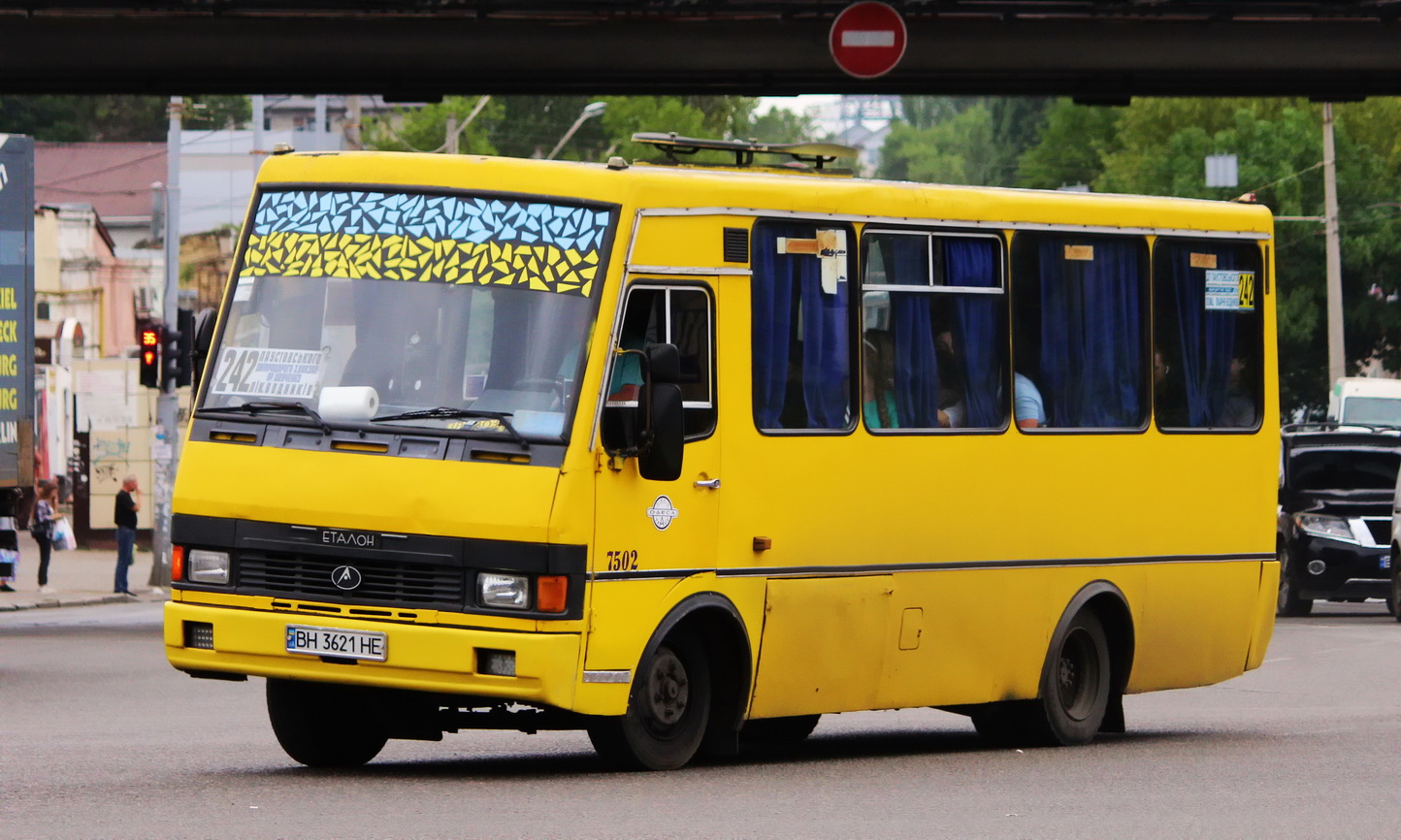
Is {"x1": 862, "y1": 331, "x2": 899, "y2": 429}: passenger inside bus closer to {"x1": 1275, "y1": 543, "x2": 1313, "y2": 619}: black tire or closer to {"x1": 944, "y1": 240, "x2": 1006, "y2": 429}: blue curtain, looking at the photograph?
{"x1": 944, "y1": 240, "x2": 1006, "y2": 429}: blue curtain

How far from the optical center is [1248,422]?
15.1 meters

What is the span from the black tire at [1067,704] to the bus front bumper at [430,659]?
4.09 metres

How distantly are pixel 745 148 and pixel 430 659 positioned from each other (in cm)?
381

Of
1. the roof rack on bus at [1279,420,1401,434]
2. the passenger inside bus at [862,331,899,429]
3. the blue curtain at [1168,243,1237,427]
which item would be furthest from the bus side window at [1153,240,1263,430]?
the roof rack on bus at [1279,420,1401,434]

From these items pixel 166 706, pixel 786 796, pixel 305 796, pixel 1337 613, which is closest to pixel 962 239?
pixel 786 796

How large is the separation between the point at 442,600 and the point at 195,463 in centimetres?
135

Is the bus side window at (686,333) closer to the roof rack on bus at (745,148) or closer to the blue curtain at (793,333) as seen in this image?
the blue curtain at (793,333)

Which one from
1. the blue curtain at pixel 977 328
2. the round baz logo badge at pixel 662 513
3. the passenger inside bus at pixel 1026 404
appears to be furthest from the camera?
the passenger inside bus at pixel 1026 404

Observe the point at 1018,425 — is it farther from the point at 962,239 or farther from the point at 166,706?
the point at 166,706

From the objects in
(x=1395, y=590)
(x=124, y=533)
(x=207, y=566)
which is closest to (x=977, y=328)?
(x=207, y=566)

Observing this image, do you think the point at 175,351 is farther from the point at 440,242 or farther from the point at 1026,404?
the point at 440,242

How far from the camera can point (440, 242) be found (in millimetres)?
11234

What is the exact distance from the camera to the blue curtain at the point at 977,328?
13.2 meters

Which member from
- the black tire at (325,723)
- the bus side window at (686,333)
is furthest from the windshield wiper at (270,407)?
the bus side window at (686,333)
